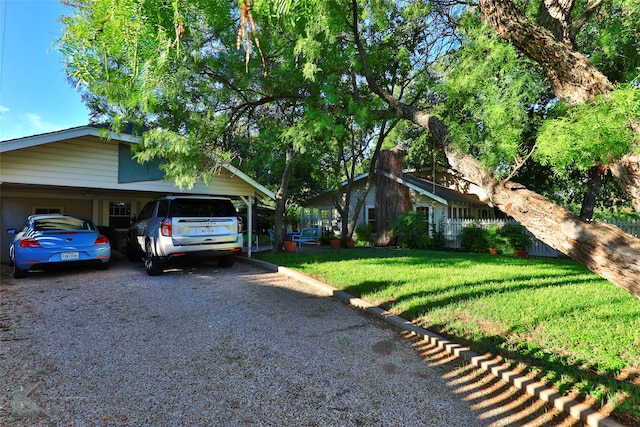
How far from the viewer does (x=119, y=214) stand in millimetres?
13945

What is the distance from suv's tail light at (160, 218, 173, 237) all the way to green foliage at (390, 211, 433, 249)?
1111 cm

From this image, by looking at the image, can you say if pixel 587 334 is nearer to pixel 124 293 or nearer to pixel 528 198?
pixel 528 198

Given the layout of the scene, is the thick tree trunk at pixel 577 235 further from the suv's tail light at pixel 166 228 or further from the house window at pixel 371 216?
the house window at pixel 371 216

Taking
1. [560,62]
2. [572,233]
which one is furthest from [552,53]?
[572,233]

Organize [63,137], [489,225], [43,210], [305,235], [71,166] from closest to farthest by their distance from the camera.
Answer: [63,137]
[71,166]
[43,210]
[489,225]
[305,235]

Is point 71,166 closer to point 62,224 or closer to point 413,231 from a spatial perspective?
point 62,224

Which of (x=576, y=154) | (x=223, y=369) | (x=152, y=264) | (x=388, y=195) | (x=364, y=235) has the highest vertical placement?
(x=388, y=195)

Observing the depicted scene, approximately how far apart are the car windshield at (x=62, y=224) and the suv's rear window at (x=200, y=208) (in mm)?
2666

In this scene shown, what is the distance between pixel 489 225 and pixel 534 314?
10.9 metres

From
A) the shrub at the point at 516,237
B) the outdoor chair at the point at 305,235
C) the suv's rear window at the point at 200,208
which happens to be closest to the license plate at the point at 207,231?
the suv's rear window at the point at 200,208

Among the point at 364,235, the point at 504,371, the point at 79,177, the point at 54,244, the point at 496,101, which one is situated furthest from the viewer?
the point at 364,235

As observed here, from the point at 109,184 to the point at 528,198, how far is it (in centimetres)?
973

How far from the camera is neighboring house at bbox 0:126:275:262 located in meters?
7.60

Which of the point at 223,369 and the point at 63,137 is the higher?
the point at 63,137
